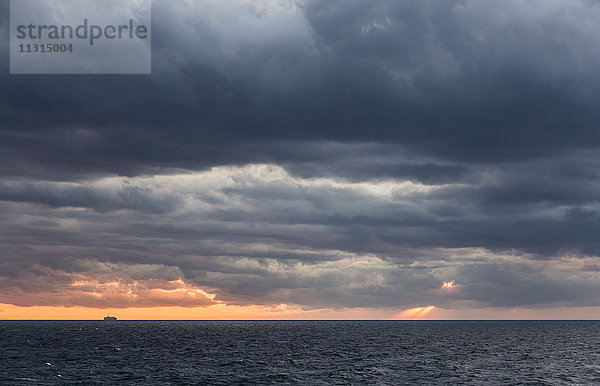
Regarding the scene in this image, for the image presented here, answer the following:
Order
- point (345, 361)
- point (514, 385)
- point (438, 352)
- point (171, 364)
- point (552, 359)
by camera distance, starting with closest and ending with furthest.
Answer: point (514, 385) < point (171, 364) < point (345, 361) < point (552, 359) < point (438, 352)

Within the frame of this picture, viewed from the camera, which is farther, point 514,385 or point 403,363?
point 403,363

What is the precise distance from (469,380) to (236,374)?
134 feet

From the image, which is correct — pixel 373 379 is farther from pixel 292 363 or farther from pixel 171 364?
pixel 171 364

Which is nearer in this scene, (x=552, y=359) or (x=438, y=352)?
(x=552, y=359)

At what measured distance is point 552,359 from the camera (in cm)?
14812

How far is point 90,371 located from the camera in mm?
114000

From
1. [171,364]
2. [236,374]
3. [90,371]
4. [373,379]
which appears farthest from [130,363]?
[373,379]

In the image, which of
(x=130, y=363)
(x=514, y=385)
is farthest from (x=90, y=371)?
(x=514, y=385)

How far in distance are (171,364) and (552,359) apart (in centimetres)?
8959

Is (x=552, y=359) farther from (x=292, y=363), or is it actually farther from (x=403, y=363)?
(x=292, y=363)

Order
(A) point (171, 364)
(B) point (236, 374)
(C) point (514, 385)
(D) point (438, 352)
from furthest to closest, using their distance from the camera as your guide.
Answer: (D) point (438, 352) → (A) point (171, 364) → (B) point (236, 374) → (C) point (514, 385)

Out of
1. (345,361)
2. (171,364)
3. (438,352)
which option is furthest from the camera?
(438,352)

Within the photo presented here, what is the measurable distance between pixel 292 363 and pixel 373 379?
31.5 m

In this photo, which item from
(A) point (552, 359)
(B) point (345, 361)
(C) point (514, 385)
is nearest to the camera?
(C) point (514, 385)
